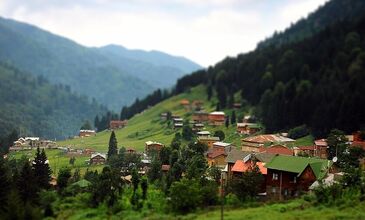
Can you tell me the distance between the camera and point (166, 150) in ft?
269

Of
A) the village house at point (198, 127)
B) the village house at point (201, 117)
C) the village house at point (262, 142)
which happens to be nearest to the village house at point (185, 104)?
the village house at point (201, 117)

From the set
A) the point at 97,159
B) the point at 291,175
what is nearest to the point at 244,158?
the point at 291,175

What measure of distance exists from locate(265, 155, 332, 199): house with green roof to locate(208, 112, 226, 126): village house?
284 feet

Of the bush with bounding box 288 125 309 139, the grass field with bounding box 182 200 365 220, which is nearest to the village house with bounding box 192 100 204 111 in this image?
the bush with bounding box 288 125 309 139

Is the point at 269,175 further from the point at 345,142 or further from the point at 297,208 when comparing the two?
the point at 345,142

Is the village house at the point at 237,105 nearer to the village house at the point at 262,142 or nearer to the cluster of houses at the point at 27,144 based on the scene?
the village house at the point at 262,142

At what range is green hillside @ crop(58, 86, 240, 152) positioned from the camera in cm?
13362

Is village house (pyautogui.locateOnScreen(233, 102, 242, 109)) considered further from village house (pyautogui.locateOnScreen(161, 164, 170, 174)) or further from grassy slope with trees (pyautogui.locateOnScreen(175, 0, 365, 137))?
village house (pyautogui.locateOnScreen(161, 164, 170, 174))

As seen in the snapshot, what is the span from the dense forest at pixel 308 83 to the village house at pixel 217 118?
10150 millimetres

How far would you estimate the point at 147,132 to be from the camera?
156375mm

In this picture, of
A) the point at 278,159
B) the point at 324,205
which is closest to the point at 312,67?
the point at 278,159

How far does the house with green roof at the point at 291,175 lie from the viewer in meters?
58.4

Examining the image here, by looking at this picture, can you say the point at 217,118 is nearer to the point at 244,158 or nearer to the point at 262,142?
the point at 262,142

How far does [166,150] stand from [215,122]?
67.4 metres
